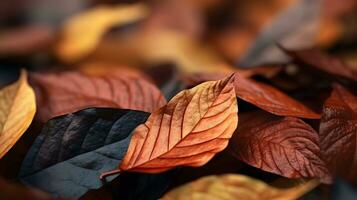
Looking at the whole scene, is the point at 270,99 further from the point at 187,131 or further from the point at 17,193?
Answer: the point at 17,193

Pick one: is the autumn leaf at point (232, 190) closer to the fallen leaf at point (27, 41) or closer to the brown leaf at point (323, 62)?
the brown leaf at point (323, 62)

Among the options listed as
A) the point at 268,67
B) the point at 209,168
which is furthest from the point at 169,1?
the point at 209,168

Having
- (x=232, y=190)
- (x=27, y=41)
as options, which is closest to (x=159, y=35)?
(x=27, y=41)

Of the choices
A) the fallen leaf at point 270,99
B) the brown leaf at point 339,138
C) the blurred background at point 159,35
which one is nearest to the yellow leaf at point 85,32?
the blurred background at point 159,35

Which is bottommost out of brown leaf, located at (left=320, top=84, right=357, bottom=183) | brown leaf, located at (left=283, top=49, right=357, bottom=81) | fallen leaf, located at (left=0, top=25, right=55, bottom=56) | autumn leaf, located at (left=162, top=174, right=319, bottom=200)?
fallen leaf, located at (left=0, top=25, right=55, bottom=56)

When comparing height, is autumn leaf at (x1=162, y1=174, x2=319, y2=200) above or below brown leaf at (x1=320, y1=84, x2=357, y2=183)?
below

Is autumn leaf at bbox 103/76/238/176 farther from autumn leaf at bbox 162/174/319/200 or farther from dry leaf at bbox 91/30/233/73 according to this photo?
dry leaf at bbox 91/30/233/73

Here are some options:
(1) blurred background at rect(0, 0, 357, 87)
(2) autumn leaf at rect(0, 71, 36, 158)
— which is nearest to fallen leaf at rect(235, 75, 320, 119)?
(2) autumn leaf at rect(0, 71, 36, 158)

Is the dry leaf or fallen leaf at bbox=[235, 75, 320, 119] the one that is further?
the dry leaf
